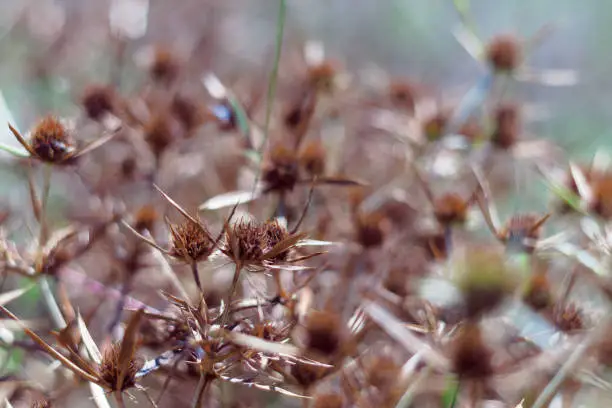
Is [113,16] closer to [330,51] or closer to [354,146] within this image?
[354,146]

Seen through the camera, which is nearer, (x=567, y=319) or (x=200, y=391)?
(x=200, y=391)

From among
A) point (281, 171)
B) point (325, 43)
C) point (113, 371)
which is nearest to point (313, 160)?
point (281, 171)

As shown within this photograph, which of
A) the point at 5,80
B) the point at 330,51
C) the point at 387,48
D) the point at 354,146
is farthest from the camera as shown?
the point at 387,48

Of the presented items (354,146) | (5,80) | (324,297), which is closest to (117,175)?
(324,297)

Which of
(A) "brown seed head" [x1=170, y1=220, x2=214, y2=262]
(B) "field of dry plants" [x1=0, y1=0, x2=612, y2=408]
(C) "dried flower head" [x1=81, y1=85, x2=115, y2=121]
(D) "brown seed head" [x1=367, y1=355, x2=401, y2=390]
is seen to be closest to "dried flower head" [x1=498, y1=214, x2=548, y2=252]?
(B) "field of dry plants" [x1=0, y1=0, x2=612, y2=408]

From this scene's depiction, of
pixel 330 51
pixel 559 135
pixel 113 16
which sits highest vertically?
pixel 113 16

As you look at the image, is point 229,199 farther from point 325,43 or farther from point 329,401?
point 325,43
